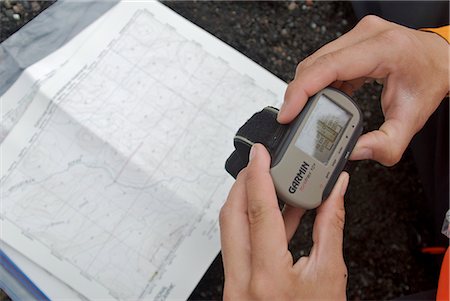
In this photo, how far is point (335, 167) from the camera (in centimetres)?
63

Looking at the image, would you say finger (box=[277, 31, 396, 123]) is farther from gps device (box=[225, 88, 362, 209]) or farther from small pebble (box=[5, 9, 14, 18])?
small pebble (box=[5, 9, 14, 18])

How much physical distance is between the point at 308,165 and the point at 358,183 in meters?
0.36

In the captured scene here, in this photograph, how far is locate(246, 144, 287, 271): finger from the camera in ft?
1.90

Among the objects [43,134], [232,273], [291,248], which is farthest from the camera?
[291,248]

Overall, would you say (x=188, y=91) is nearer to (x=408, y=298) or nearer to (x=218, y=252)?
(x=218, y=252)

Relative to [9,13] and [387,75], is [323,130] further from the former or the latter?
[9,13]

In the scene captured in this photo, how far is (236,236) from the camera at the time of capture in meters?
0.61

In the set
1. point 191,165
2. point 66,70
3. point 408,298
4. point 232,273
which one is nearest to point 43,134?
point 66,70

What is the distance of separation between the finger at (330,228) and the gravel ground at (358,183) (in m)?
0.29

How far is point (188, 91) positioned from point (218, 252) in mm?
228

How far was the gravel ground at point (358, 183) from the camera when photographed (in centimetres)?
93

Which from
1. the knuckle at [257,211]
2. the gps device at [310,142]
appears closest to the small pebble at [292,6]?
the gps device at [310,142]

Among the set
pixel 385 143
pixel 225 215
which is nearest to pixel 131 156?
pixel 225 215

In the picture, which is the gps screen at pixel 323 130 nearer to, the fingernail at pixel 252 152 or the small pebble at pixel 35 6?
the fingernail at pixel 252 152
